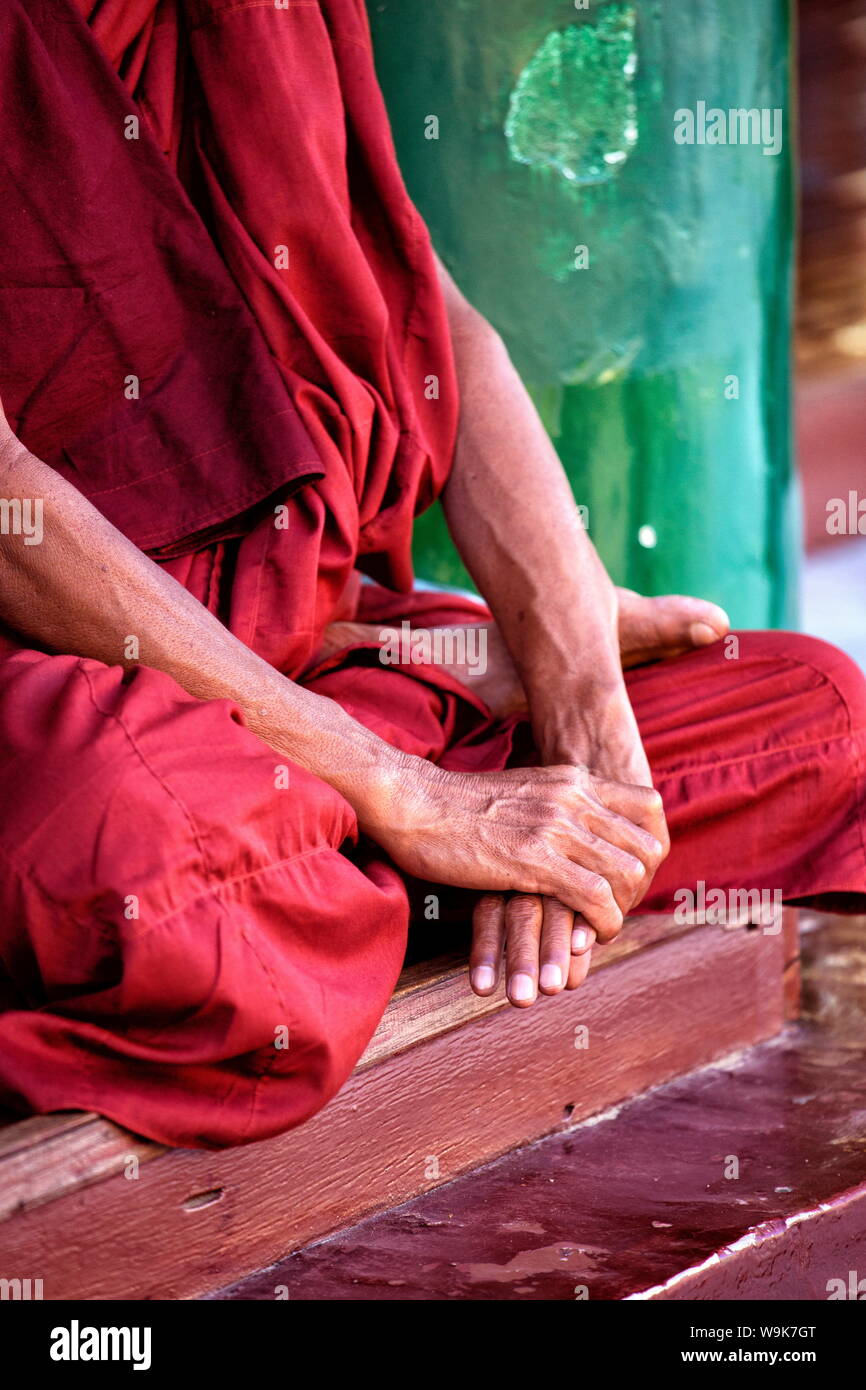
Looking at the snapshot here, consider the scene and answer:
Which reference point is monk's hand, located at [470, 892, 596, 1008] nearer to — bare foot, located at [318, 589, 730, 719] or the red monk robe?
the red monk robe

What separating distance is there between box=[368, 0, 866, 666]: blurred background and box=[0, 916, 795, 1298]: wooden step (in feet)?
3.09

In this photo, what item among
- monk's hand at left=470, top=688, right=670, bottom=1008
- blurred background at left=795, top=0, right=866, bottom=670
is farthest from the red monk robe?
blurred background at left=795, top=0, right=866, bottom=670

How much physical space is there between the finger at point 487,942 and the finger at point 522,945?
0.04 feet

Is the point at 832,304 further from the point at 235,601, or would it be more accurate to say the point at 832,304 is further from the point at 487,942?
the point at 487,942

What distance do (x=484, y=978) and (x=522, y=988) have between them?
0.16 ft

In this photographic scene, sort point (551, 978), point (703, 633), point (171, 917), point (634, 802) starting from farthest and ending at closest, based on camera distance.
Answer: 1. point (703, 633)
2. point (634, 802)
3. point (551, 978)
4. point (171, 917)

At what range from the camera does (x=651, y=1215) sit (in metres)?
1.33

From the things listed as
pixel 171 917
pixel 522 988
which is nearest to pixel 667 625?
pixel 522 988

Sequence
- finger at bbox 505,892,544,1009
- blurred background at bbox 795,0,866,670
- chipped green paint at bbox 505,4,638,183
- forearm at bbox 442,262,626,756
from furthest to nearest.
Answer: blurred background at bbox 795,0,866,670, chipped green paint at bbox 505,4,638,183, forearm at bbox 442,262,626,756, finger at bbox 505,892,544,1009

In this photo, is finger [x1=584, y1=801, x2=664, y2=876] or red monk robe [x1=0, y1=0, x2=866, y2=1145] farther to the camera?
finger [x1=584, y1=801, x2=664, y2=876]

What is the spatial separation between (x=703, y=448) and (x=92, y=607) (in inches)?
59.1

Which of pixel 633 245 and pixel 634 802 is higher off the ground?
pixel 633 245

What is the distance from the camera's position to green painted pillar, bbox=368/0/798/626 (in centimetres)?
239

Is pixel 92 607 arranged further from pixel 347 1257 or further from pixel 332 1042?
pixel 347 1257
